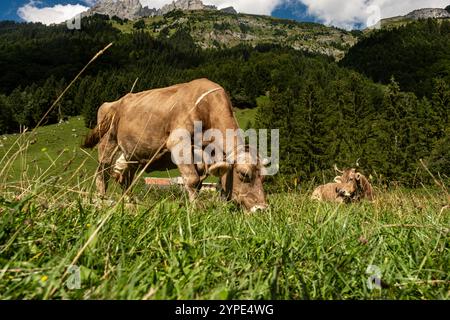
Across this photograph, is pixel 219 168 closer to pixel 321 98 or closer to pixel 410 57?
pixel 321 98

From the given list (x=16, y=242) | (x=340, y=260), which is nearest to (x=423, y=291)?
(x=340, y=260)

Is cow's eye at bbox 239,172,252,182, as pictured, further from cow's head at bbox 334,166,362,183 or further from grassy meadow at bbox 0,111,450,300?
cow's head at bbox 334,166,362,183

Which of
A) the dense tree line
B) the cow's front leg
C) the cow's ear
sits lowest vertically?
the cow's front leg

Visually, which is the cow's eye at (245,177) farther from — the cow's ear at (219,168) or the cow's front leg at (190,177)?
the cow's front leg at (190,177)

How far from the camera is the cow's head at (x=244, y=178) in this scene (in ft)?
23.6

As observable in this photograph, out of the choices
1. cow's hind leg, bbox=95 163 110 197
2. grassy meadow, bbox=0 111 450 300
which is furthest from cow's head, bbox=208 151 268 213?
grassy meadow, bbox=0 111 450 300

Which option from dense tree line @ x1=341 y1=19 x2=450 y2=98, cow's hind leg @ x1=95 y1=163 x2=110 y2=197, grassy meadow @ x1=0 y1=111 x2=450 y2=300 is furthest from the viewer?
dense tree line @ x1=341 y1=19 x2=450 y2=98

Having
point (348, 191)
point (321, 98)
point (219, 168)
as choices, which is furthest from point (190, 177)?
point (321, 98)

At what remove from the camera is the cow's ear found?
736 centimetres

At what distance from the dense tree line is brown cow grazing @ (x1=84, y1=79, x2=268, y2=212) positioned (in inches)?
4793

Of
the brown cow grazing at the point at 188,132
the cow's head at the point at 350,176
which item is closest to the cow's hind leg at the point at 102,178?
the brown cow grazing at the point at 188,132

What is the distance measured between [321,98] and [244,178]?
63506 millimetres

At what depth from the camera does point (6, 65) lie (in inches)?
5704

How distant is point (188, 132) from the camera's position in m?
7.82
